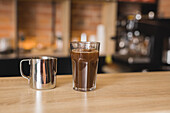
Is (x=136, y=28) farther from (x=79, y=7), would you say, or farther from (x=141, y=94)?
(x=141, y=94)

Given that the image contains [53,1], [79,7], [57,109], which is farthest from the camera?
[79,7]

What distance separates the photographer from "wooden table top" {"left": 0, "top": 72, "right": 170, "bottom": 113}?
23.0 inches

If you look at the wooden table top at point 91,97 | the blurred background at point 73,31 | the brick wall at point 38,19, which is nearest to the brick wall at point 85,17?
the blurred background at point 73,31

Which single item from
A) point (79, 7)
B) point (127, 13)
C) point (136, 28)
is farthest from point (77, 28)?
point (136, 28)

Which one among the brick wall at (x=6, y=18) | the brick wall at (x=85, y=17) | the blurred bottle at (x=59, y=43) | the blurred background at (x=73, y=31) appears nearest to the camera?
the blurred background at (x=73, y=31)

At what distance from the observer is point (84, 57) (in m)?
0.75

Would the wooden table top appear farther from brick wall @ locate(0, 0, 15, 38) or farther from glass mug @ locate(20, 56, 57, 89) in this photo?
brick wall @ locate(0, 0, 15, 38)

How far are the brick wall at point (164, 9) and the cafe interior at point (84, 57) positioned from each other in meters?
0.01

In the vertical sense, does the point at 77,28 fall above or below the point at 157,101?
above

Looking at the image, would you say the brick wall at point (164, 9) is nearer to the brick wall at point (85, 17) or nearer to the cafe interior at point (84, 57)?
the cafe interior at point (84, 57)

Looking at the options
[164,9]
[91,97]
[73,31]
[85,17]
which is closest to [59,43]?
[73,31]

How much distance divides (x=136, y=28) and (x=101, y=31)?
792 mm

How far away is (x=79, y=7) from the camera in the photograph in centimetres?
294

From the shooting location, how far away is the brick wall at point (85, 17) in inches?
116
